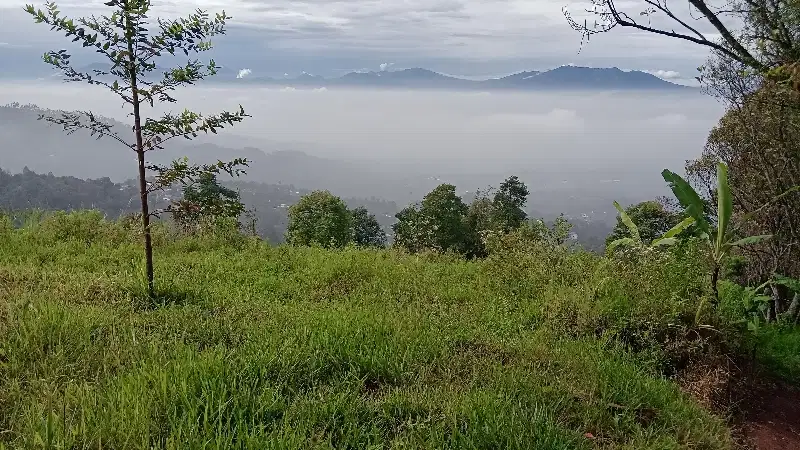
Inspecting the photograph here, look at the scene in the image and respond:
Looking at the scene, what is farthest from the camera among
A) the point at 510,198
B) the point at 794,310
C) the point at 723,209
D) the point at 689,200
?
the point at 510,198

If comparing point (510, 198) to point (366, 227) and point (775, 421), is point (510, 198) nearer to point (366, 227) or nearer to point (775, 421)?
point (366, 227)

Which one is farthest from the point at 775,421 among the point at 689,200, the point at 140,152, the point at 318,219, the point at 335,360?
the point at 318,219

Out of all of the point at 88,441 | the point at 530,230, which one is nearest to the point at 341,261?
the point at 530,230

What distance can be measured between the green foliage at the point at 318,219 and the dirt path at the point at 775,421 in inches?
754

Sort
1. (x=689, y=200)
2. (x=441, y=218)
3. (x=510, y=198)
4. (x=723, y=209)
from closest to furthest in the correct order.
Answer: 1. (x=723, y=209)
2. (x=689, y=200)
3. (x=441, y=218)
4. (x=510, y=198)

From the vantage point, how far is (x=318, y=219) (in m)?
25.0

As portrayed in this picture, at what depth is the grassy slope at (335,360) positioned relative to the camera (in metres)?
3.01

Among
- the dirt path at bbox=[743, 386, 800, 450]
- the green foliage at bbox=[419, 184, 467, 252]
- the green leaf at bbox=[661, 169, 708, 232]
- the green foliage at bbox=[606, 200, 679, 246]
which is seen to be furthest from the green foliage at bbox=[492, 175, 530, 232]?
the dirt path at bbox=[743, 386, 800, 450]

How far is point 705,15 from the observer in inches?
239

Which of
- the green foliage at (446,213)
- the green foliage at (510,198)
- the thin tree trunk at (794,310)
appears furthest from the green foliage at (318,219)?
the thin tree trunk at (794,310)

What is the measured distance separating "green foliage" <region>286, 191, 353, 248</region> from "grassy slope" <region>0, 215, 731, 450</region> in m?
17.5

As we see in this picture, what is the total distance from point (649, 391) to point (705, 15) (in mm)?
4355

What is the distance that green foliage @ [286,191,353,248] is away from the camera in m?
24.3

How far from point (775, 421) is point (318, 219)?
21.4 meters
